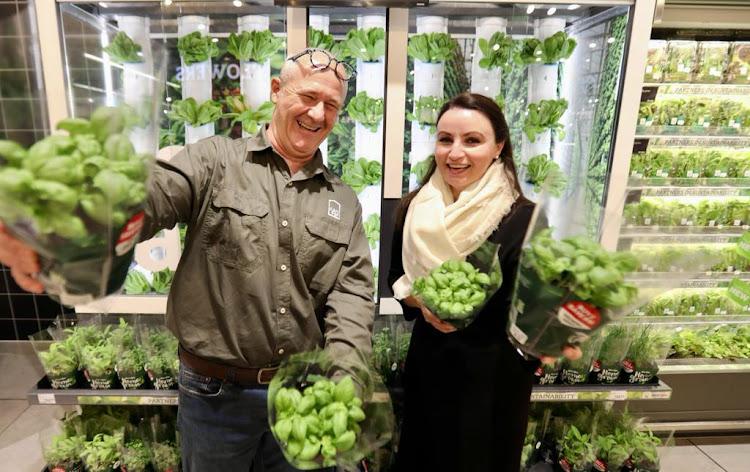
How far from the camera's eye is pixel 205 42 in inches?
92.5

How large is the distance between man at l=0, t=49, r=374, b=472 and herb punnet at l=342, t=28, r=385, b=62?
0.88m

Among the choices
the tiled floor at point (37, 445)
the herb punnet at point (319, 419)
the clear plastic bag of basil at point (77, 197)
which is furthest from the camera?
the tiled floor at point (37, 445)

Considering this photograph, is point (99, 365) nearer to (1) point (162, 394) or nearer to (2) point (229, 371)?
(1) point (162, 394)

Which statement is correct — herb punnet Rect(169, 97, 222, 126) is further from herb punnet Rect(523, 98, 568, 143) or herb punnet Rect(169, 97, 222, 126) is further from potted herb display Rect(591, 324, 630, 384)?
potted herb display Rect(591, 324, 630, 384)

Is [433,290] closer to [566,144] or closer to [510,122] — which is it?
[510,122]

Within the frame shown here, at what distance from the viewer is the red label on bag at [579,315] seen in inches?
39.8

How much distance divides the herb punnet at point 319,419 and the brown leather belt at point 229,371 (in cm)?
44

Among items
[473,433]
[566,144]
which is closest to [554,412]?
[473,433]

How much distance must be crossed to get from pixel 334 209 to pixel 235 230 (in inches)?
14.1

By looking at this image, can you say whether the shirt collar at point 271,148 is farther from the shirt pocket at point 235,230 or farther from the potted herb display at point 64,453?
the potted herb display at point 64,453

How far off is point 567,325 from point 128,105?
114 centimetres

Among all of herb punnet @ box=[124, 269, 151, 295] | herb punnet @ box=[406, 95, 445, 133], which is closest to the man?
herb punnet @ box=[406, 95, 445, 133]

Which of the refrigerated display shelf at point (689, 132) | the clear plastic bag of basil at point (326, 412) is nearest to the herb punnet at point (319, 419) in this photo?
the clear plastic bag of basil at point (326, 412)

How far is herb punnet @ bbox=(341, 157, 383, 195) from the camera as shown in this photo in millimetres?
2535
